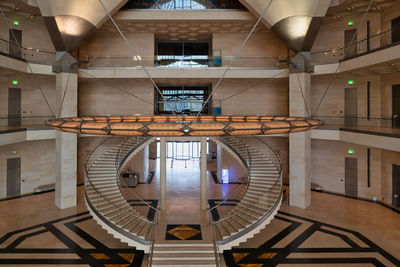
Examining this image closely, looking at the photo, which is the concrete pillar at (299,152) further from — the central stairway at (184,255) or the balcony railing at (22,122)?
the balcony railing at (22,122)

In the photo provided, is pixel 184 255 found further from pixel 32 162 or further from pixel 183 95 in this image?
pixel 183 95

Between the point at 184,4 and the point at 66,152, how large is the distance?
398 inches

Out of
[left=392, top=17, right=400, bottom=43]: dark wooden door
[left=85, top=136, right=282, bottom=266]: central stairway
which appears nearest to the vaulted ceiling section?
[left=85, top=136, right=282, bottom=266]: central stairway

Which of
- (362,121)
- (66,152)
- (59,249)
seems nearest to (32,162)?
(66,152)

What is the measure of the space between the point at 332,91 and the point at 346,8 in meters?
4.39

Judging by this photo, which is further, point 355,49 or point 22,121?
point 22,121

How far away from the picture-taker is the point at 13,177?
45.1 feet

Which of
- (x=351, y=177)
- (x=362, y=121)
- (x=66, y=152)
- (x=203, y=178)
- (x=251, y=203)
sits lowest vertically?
(x=251, y=203)

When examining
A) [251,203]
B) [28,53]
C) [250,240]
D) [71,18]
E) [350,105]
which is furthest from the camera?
[350,105]

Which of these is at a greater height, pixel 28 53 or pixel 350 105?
pixel 28 53

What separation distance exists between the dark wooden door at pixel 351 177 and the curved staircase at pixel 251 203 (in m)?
4.94

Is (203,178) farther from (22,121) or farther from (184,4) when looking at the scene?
(22,121)

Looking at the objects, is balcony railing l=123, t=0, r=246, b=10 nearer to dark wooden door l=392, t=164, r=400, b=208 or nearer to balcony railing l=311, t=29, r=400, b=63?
balcony railing l=311, t=29, r=400, b=63

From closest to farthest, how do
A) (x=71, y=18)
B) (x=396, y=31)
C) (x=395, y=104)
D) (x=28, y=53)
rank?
(x=71, y=18)
(x=396, y=31)
(x=395, y=104)
(x=28, y=53)
